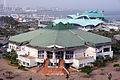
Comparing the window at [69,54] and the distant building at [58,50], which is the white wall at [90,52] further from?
the window at [69,54]

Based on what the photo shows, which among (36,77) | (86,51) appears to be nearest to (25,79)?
(36,77)

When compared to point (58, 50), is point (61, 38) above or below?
above

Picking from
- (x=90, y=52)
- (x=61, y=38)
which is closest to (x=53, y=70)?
(x=61, y=38)

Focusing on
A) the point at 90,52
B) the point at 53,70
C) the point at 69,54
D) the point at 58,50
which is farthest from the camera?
the point at 90,52

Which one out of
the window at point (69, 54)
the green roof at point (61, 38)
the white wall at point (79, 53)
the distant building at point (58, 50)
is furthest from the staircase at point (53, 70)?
the green roof at point (61, 38)

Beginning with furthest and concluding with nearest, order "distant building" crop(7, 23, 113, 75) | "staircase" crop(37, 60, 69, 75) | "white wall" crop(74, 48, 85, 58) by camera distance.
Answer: "white wall" crop(74, 48, 85, 58), "distant building" crop(7, 23, 113, 75), "staircase" crop(37, 60, 69, 75)

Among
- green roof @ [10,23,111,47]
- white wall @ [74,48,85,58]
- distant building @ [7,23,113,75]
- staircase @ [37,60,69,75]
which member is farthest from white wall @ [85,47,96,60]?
staircase @ [37,60,69,75]

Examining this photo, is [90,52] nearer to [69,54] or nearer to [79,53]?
[79,53]

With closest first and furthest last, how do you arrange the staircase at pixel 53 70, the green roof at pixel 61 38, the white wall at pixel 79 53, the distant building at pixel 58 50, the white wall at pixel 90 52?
the staircase at pixel 53 70 → the distant building at pixel 58 50 → the white wall at pixel 79 53 → the green roof at pixel 61 38 → the white wall at pixel 90 52

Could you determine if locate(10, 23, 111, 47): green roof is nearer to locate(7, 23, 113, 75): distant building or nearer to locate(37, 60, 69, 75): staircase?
locate(7, 23, 113, 75): distant building
